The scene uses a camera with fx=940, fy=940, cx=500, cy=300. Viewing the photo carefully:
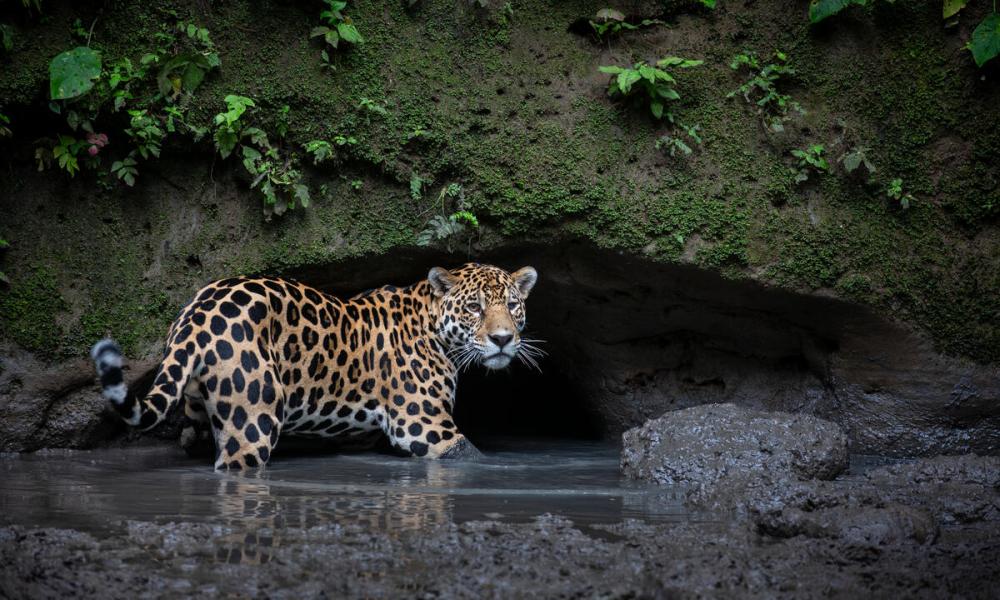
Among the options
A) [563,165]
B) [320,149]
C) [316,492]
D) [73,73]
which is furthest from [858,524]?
[73,73]

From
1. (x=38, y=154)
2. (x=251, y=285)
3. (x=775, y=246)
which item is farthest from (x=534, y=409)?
(x=38, y=154)

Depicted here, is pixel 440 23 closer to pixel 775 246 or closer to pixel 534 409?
pixel 775 246

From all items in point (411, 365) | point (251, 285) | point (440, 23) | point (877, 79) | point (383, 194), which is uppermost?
point (440, 23)

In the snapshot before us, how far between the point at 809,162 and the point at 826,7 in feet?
4.12

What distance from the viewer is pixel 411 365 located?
799cm

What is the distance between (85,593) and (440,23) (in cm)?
571

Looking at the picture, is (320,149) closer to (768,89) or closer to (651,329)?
(651,329)

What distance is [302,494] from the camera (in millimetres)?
5508

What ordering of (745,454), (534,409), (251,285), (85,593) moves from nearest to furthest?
(85,593)
(745,454)
(251,285)
(534,409)

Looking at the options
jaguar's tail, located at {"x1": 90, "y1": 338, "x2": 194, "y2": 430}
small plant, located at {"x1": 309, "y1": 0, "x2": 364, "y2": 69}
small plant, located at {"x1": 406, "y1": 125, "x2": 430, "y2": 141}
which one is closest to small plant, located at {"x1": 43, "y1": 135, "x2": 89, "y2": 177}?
jaguar's tail, located at {"x1": 90, "y1": 338, "x2": 194, "y2": 430}

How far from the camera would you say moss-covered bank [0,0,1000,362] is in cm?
751

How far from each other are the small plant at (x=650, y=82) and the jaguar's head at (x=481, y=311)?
66.2 inches

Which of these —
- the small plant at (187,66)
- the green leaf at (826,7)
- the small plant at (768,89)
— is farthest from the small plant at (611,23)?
the small plant at (187,66)

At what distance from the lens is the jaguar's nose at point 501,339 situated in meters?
7.66
